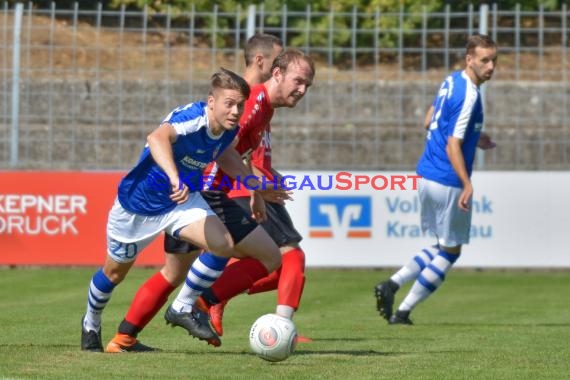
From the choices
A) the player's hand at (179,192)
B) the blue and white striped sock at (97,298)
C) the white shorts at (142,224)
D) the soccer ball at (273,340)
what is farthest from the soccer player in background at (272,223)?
the player's hand at (179,192)

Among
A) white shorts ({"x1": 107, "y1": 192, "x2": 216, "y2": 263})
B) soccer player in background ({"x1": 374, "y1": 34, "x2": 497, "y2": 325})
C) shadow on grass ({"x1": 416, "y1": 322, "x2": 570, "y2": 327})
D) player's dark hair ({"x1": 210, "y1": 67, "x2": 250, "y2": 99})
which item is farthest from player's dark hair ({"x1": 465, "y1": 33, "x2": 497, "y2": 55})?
white shorts ({"x1": 107, "y1": 192, "x2": 216, "y2": 263})

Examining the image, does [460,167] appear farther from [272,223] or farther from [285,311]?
[285,311]

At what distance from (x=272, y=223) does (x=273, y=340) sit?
68.2 inches

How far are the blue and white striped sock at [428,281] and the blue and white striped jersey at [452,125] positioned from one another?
2.08 feet

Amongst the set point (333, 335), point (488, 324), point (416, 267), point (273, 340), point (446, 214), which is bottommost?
point (488, 324)

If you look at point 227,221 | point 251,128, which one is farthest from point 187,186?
point 251,128

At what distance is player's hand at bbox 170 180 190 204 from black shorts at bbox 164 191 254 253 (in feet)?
2.73

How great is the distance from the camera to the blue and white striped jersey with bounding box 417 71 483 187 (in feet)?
36.2

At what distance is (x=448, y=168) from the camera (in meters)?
11.2

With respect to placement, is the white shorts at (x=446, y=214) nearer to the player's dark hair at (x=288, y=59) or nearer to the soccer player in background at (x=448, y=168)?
the soccer player in background at (x=448, y=168)

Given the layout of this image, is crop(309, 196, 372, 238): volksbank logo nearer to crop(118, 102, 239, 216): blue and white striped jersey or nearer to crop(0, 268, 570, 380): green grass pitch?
crop(0, 268, 570, 380): green grass pitch

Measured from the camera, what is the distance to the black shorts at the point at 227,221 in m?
8.22

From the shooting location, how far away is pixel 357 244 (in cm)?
1659

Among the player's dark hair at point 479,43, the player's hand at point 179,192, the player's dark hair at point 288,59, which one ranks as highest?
the player's dark hair at point 479,43
